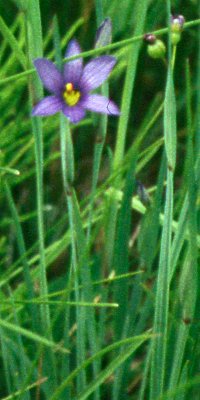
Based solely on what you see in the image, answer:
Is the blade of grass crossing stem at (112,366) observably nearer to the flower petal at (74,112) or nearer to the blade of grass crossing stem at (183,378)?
the blade of grass crossing stem at (183,378)

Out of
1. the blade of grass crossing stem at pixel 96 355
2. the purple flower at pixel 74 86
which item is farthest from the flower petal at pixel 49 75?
the blade of grass crossing stem at pixel 96 355

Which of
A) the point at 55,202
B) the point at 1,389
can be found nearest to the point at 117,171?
the point at 1,389

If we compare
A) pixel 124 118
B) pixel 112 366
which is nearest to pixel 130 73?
pixel 124 118

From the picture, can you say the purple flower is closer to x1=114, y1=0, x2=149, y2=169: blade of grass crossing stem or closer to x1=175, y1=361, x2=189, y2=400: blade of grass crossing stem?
x1=114, y1=0, x2=149, y2=169: blade of grass crossing stem

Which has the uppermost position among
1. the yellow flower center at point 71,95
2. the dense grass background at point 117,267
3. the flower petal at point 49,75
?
the flower petal at point 49,75

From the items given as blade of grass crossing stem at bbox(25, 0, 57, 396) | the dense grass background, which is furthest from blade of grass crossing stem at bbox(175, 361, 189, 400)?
blade of grass crossing stem at bbox(25, 0, 57, 396)

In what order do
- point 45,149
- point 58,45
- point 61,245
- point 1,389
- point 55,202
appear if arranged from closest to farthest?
point 58,45, point 61,245, point 1,389, point 45,149, point 55,202

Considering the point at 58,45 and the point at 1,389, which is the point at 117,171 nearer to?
the point at 58,45
